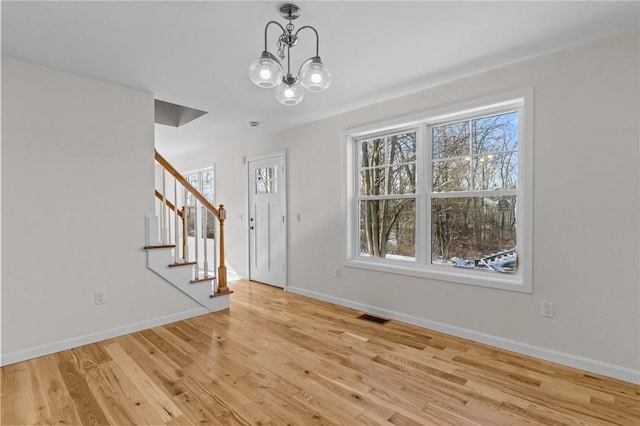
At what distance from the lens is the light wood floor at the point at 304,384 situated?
1875 millimetres

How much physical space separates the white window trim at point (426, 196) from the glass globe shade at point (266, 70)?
1924 millimetres

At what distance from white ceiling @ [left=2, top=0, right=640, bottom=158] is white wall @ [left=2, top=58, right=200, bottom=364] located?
257mm

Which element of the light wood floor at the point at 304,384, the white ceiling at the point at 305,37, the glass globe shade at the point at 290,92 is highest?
the white ceiling at the point at 305,37

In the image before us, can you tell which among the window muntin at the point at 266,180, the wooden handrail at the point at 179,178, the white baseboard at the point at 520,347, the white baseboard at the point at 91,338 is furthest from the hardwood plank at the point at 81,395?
the window muntin at the point at 266,180

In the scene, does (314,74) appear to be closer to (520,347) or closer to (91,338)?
→ (520,347)

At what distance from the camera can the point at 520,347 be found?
2645 mm

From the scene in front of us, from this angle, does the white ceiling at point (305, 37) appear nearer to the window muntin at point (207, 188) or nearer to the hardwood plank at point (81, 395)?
the hardwood plank at point (81, 395)

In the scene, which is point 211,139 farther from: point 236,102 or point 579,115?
point 579,115

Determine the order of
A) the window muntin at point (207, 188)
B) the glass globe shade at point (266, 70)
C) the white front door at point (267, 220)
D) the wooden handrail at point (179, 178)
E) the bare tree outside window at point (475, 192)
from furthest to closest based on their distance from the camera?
Result: the window muntin at point (207, 188), the white front door at point (267, 220), the wooden handrail at point (179, 178), the bare tree outside window at point (475, 192), the glass globe shade at point (266, 70)

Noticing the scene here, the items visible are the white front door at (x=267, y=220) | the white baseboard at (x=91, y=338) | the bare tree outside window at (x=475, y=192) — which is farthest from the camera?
the white front door at (x=267, y=220)

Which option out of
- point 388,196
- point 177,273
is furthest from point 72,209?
point 388,196

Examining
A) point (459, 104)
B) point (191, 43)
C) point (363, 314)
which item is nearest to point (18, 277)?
point (191, 43)

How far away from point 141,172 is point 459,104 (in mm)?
3077

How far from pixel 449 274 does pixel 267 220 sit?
Answer: 2.84 m
